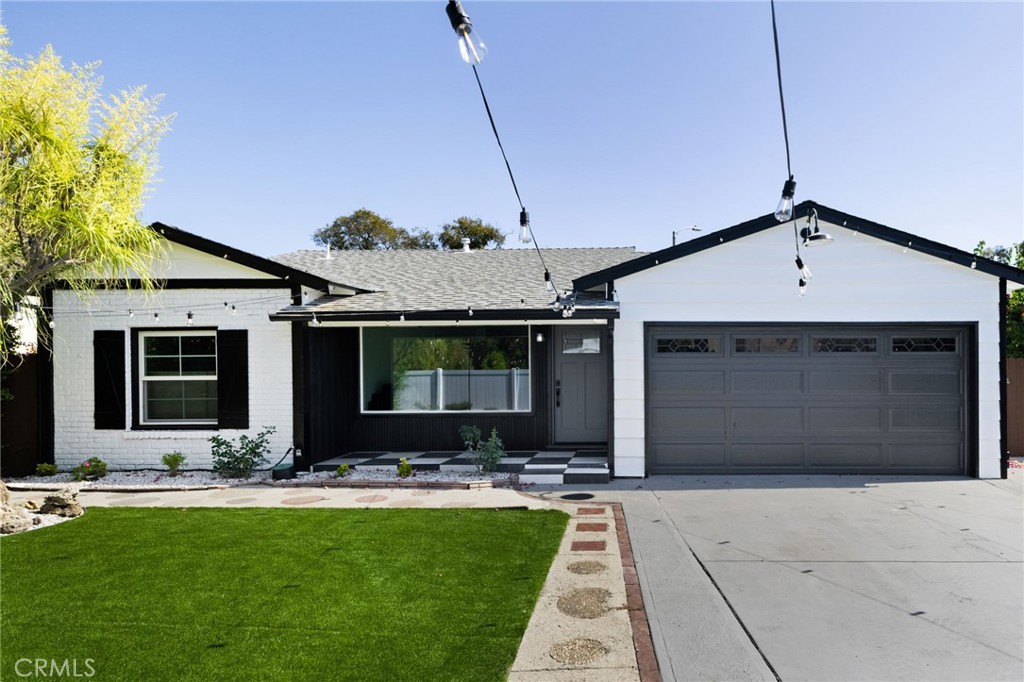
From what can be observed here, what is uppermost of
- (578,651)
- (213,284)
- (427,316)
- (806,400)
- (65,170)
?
(65,170)

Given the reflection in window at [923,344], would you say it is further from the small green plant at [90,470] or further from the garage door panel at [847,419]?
the small green plant at [90,470]

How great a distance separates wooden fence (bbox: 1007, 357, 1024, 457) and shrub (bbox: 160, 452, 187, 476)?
14353 mm

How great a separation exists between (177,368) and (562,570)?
7960 millimetres

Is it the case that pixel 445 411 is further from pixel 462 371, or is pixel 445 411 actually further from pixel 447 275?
pixel 447 275

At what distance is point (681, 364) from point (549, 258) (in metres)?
5.49

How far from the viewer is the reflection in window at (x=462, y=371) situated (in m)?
11.0

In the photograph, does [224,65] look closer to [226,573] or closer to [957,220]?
[226,573]

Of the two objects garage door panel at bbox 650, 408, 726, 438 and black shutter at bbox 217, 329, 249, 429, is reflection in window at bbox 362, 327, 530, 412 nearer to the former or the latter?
black shutter at bbox 217, 329, 249, 429

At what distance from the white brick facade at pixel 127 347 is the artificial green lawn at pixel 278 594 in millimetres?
2963

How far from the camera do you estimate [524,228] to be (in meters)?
6.96

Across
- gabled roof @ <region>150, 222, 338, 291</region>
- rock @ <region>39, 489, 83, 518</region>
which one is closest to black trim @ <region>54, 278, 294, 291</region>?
gabled roof @ <region>150, 222, 338, 291</region>

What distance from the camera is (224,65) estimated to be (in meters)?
9.55

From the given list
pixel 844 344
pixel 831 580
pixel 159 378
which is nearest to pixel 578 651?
pixel 831 580

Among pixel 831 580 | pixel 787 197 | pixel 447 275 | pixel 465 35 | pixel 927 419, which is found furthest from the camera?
pixel 447 275
